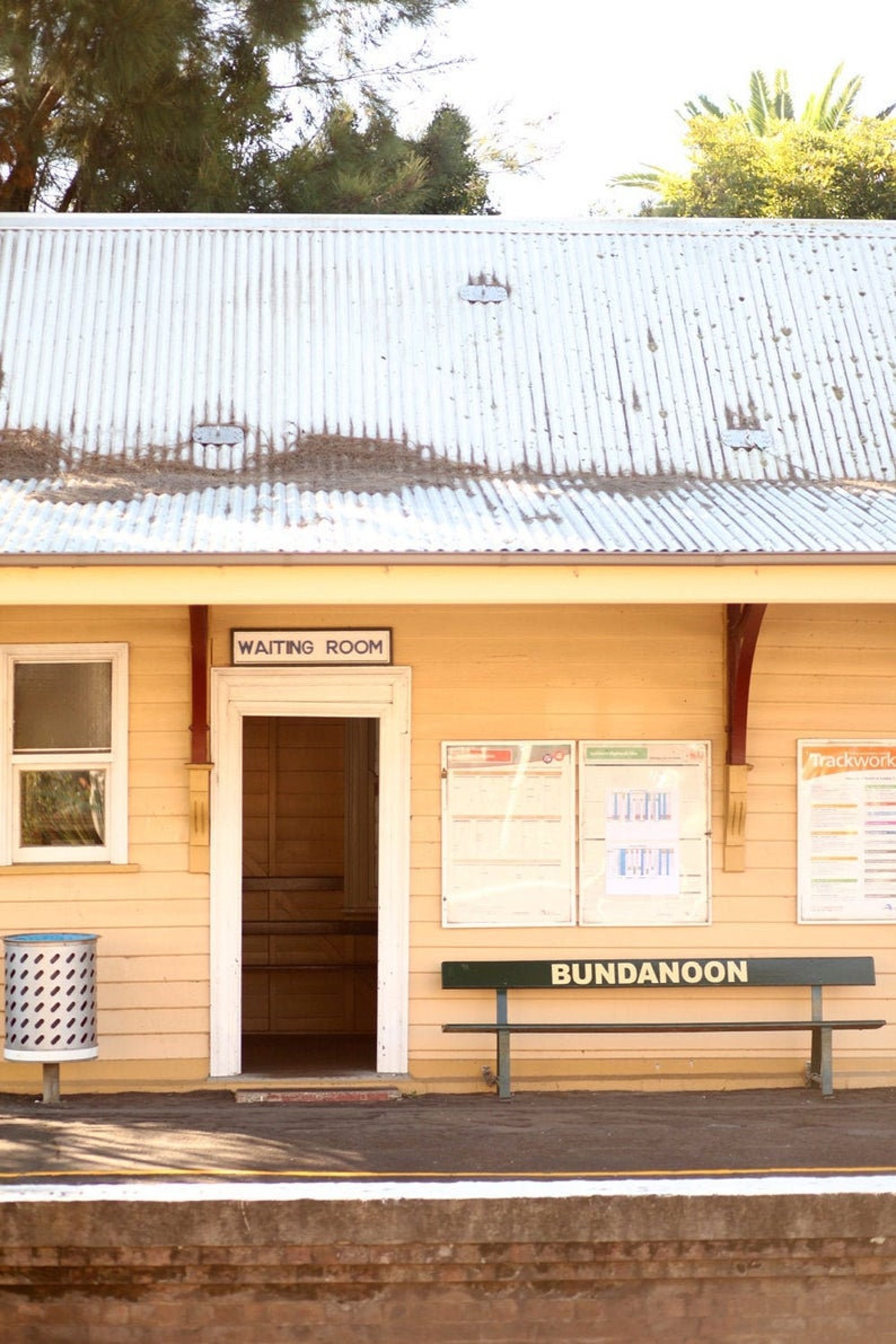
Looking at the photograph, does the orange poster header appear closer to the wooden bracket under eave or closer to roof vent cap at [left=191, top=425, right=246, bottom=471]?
the wooden bracket under eave

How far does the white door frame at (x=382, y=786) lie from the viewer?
29.2 feet

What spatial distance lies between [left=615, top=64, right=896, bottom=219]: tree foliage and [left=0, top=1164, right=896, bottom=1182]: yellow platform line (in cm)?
1770

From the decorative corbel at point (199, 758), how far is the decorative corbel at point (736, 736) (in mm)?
2614

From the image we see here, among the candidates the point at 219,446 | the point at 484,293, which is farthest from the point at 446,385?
the point at 219,446

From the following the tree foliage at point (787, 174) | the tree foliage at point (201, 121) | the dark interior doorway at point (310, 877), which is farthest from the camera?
the tree foliage at point (787, 174)

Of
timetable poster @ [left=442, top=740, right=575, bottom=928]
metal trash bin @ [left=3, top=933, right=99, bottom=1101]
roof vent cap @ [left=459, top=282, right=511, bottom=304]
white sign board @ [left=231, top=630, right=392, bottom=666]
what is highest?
roof vent cap @ [left=459, top=282, right=511, bottom=304]

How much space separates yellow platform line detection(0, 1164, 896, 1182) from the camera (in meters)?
6.63

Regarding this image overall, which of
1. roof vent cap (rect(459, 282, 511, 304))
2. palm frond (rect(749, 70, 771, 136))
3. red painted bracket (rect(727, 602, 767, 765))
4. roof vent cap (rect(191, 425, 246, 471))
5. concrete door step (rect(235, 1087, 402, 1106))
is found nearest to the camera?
concrete door step (rect(235, 1087, 402, 1106))

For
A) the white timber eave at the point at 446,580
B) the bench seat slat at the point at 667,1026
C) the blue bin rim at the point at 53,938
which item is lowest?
the bench seat slat at the point at 667,1026

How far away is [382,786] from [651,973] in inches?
64.5

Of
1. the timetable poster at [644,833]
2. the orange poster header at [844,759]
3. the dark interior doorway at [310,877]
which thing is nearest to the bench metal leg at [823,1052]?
the timetable poster at [644,833]

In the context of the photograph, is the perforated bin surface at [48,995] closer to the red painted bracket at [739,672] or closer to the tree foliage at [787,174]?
the red painted bracket at [739,672]

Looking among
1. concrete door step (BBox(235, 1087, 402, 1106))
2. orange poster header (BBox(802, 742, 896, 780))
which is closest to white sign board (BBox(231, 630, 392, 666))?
concrete door step (BBox(235, 1087, 402, 1106))

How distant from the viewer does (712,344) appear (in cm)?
1041
